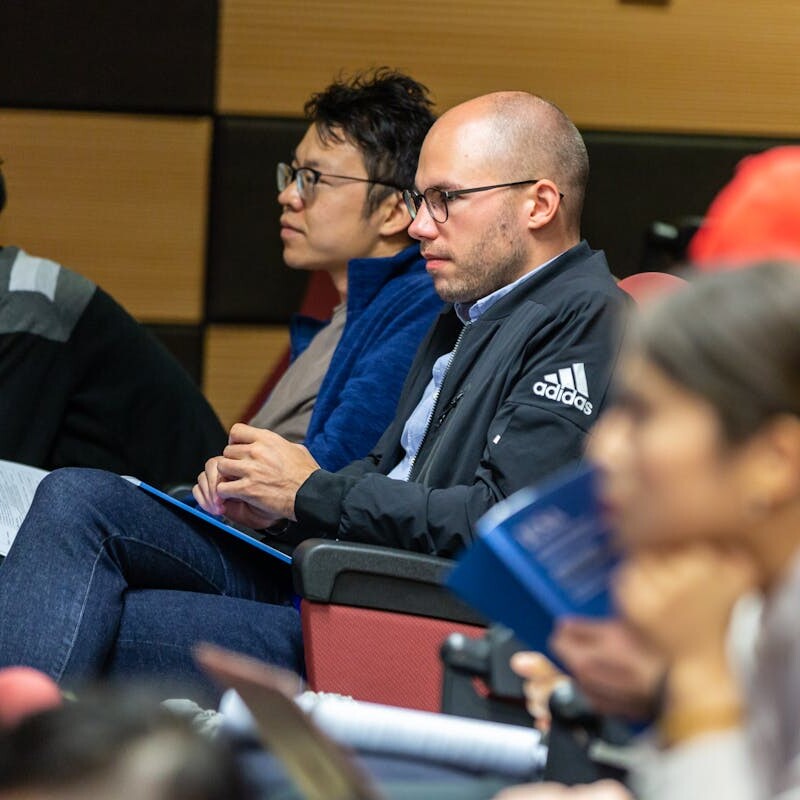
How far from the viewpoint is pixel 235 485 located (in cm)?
185

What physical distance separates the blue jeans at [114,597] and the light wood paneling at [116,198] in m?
0.99

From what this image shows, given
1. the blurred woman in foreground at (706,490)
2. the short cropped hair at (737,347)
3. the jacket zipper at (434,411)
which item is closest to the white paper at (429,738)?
the blurred woman in foreground at (706,490)

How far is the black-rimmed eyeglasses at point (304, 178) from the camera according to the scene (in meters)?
2.41

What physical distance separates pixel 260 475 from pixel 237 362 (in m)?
1.01

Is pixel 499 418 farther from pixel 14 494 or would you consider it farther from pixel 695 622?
pixel 695 622

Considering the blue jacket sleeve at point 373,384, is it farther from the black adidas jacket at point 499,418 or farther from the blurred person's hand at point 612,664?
the blurred person's hand at point 612,664

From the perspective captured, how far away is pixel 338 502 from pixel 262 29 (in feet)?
4.23

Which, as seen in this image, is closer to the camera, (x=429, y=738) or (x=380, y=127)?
(x=429, y=738)

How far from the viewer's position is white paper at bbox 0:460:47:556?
1942mm

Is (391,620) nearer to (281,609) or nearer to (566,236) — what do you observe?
(281,609)

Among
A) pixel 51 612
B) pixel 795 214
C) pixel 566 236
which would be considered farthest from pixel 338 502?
pixel 795 214

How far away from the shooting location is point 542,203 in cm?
195

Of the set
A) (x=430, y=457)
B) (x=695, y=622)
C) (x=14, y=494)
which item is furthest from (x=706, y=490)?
(x=14, y=494)

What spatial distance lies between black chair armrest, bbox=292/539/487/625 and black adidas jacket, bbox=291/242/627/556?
88 millimetres
